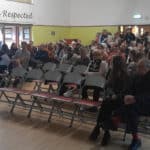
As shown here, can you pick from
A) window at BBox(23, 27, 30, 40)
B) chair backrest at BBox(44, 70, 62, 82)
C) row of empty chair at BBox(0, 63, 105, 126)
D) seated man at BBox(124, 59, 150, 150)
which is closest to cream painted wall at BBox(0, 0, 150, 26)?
window at BBox(23, 27, 30, 40)

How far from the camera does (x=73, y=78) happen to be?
19.3 ft

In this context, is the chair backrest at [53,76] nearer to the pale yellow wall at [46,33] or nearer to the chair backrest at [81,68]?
the chair backrest at [81,68]

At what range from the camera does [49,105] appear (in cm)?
641

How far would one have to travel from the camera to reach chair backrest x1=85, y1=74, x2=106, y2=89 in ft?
17.6

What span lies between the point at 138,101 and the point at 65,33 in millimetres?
12509

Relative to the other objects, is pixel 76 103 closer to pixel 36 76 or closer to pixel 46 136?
pixel 46 136

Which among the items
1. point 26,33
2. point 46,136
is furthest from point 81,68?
point 26,33

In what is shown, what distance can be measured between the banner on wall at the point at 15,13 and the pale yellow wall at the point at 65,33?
686 millimetres

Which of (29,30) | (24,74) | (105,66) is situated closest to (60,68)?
(24,74)

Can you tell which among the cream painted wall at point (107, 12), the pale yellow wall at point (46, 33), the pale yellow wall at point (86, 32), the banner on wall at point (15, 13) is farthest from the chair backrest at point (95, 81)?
the pale yellow wall at point (86, 32)

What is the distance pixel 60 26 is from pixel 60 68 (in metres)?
8.95

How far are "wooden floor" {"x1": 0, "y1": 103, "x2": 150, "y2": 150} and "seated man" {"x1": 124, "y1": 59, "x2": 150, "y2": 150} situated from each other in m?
0.35

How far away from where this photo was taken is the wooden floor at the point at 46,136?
14.5 ft

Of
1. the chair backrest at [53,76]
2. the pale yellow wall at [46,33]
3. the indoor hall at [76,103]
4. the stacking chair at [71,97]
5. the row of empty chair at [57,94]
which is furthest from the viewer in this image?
the pale yellow wall at [46,33]
